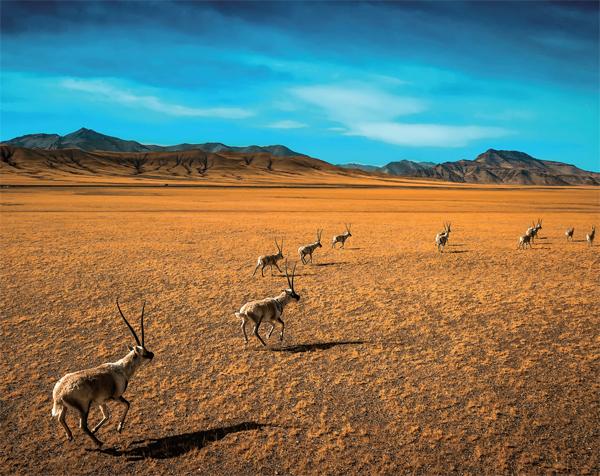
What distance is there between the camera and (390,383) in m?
9.87

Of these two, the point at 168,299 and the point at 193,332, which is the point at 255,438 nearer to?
the point at 193,332

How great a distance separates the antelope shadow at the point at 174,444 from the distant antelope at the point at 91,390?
0.60 metres

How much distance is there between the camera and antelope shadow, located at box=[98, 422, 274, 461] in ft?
25.0

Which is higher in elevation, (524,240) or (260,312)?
(524,240)

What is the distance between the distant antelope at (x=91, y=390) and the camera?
729 centimetres

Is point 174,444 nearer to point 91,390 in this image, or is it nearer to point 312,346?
point 91,390

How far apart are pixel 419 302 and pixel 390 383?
22.0ft

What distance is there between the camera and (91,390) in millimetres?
7449

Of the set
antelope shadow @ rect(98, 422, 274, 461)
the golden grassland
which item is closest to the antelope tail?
the golden grassland

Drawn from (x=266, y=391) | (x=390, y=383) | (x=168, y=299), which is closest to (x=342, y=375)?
(x=390, y=383)

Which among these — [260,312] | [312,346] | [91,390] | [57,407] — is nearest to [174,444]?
[91,390]

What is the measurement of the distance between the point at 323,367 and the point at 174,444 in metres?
4.28

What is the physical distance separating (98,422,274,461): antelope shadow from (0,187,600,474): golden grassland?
3 centimetres

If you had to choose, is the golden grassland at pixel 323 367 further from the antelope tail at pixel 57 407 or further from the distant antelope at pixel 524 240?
the distant antelope at pixel 524 240
